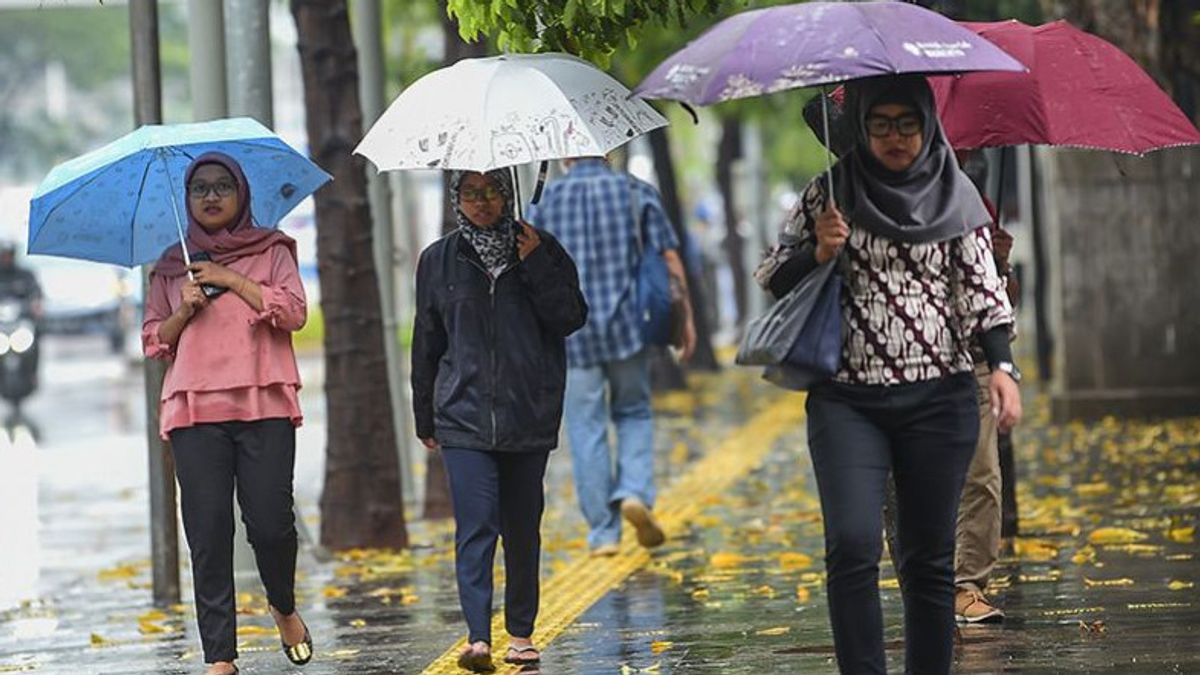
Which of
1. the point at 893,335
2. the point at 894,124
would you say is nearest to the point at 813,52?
the point at 894,124

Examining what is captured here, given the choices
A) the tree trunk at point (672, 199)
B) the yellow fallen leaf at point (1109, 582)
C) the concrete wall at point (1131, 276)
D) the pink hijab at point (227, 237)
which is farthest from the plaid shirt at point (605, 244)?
the tree trunk at point (672, 199)

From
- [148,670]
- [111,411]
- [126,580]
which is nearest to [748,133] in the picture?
[111,411]

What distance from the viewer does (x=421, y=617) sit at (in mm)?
10867

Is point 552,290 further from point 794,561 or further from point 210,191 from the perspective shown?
point 794,561

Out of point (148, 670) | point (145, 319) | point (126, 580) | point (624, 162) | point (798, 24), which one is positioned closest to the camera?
point (798, 24)

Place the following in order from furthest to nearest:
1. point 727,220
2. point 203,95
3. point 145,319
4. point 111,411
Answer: point 727,220, point 111,411, point 203,95, point 145,319

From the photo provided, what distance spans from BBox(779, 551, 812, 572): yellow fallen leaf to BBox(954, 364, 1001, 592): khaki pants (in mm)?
2298

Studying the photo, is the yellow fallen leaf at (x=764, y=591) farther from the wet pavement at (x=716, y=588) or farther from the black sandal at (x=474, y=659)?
the black sandal at (x=474, y=659)

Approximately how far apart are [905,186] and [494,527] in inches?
95.5

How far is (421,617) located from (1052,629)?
2.68 m

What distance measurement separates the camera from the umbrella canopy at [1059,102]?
864 centimetres

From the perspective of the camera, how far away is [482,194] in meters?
9.06

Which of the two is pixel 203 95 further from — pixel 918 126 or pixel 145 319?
pixel 918 126

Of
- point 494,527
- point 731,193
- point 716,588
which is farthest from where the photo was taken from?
point 731,193
